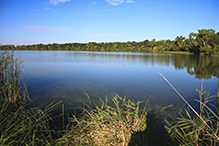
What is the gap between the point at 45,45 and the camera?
81.8 m

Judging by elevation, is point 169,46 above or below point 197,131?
above

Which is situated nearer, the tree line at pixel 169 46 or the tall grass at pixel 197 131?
the tall grass at pixel 197 131

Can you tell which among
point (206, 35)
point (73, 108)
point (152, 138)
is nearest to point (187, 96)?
point (152, 138)

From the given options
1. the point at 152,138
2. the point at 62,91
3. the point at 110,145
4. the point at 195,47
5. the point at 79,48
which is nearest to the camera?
the point at 110,145

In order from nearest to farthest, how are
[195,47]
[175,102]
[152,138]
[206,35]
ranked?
[152,138] < [175,102] < [206,35] < [195,47]

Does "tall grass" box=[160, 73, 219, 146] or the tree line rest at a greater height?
the tree line

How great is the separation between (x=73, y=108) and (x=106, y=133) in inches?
85.0

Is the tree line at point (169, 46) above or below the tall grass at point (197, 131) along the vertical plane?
above

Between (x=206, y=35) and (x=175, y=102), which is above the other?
(x=206, y=35)

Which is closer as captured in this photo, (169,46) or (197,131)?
(197,131)

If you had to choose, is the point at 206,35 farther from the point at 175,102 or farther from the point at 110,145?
the point at 110,145

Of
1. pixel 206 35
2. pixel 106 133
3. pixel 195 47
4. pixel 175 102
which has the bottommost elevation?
pixel 175 102

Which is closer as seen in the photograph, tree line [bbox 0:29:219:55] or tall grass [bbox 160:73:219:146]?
tall grass [bbox 160:73:219:146]

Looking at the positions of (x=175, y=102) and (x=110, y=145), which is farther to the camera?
(x=175, y=102)
